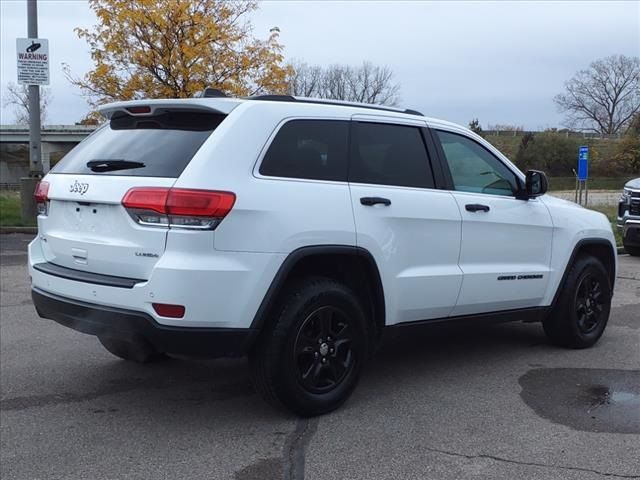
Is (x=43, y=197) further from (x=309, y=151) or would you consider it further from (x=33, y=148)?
(x=33, y=148)

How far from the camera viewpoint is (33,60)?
45.9 ft

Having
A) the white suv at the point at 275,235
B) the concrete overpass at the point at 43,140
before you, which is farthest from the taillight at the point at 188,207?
the concrete overpass at the point at 43,140

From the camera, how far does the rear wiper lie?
4.02 m

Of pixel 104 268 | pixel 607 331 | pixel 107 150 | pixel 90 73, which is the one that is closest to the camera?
pixel 104 268

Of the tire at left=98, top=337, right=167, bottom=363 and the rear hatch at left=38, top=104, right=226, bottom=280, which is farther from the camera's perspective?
the tire at left=98, top=337, right=167, bottom=363

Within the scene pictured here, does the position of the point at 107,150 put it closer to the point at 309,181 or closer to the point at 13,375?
the point at 309,181

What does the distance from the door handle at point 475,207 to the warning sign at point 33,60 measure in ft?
38.3

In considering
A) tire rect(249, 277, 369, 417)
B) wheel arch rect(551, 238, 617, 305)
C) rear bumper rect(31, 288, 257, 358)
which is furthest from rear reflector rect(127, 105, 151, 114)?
wheel arch rect(551, 238, 617, 305)

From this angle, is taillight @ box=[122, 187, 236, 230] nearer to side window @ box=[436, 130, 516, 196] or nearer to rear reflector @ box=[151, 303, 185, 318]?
rear reflector @ box=[151, 303, 185, 318]

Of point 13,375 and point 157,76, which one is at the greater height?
point 157,76

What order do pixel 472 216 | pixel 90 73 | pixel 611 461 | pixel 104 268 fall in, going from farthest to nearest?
pixel 90 73, pixel 472 216, pixel 104 268, pixel 611 461

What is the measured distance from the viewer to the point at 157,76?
A: 17.6 metres

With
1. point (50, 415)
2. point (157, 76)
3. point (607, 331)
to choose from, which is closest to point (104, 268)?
point (50, 415)

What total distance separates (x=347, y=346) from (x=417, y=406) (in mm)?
644
